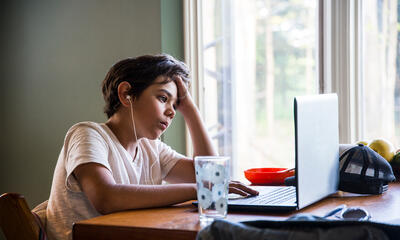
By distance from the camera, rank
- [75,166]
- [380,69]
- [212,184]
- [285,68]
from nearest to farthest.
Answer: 1. [212,184]
2. [75,166]
3. [380,69]
4. [285,68]

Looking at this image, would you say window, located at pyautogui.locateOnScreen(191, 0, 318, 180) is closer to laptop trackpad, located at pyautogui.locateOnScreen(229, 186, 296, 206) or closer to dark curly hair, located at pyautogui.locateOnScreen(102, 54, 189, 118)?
dark curly hair, located at pyautogui.locateOnScreen(102, 54, 189, 118)

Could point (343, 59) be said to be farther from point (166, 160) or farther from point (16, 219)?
point (16, 219)

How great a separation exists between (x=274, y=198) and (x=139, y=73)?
25.2 inches

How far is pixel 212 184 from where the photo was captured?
1126 millimetres

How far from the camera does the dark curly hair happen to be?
1770 mm

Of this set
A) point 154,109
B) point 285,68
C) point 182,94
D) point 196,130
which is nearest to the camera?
point 154,109

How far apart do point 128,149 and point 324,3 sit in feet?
4.26

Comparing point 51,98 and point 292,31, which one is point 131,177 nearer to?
point 292,31

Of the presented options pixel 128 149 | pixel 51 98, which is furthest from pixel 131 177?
pixel 51 98

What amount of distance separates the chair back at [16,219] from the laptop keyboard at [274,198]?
0.55 meters

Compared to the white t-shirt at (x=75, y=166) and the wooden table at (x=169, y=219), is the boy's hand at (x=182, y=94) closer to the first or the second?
the white t-shirt at (x=75, y=166)

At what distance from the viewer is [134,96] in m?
1.78

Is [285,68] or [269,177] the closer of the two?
[269,177]

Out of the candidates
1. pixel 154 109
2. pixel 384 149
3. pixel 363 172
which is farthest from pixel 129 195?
pixel 384 149
